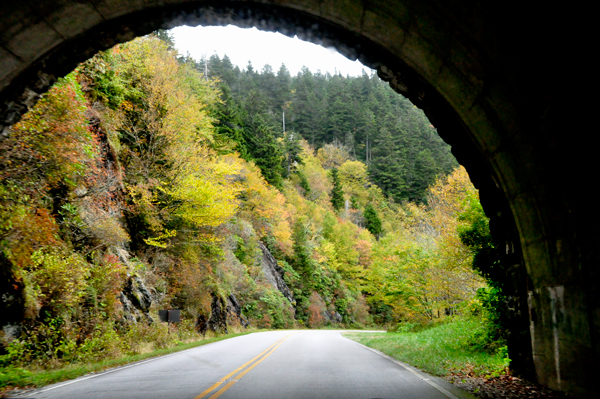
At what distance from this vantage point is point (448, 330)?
599 inches

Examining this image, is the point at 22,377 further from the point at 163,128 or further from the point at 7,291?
the point at 163,128

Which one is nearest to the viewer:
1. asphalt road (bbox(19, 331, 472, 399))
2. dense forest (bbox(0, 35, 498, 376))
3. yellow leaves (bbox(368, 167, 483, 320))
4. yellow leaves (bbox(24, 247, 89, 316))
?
asphalt road (bbox(19, 331, 472, 399))

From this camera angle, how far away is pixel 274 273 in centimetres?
4284

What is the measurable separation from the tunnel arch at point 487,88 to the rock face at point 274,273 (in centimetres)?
3476

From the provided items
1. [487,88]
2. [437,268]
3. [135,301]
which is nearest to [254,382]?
[487,88]

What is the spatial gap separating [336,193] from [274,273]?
35664mm

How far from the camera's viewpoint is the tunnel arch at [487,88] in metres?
5.43

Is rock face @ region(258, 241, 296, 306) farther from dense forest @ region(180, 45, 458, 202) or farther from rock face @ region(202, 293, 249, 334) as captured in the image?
dense forest @ region(180, 45, 458, 202)

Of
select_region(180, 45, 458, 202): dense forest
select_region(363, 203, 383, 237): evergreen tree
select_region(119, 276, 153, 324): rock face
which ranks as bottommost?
select_region(119, 276, 153, 324): rock face

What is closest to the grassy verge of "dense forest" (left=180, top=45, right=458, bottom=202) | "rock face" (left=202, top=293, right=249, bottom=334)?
"rock face" (left=202, top=293, right=249, bottom=334)

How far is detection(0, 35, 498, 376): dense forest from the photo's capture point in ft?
31.5

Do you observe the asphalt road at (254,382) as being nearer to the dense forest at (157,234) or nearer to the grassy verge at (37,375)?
the grassy verge at (37,375)

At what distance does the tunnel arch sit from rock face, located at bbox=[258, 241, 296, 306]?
3476 centimetres

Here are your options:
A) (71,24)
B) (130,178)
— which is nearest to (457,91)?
(71,24)
